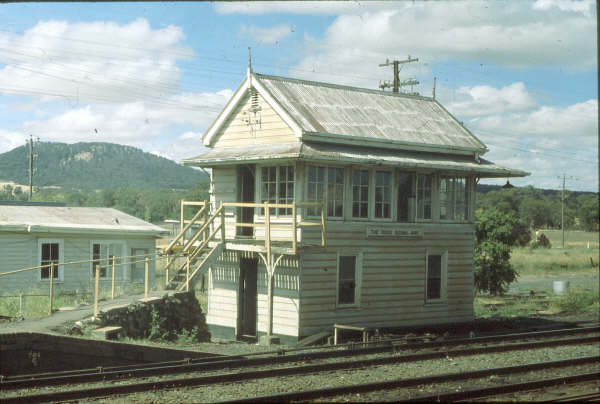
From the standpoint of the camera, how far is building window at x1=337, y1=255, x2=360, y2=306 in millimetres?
19016

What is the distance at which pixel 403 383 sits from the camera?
39.1 ft

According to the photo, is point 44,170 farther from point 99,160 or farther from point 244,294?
point 244,294

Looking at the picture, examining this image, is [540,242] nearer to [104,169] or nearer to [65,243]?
[65,243]

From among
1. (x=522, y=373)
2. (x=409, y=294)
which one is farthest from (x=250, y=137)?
(x=522, y=373)

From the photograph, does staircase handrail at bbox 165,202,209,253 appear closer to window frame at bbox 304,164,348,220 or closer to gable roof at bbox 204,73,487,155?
gable roof at bbox 204,73,487,155

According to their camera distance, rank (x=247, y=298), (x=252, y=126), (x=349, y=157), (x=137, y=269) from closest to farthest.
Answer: (x=349, y=157), (x=247, y=298), (x=252, y=126), (x=137, y=269)

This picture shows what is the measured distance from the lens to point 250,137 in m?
20.3

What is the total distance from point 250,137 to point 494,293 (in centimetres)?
1688

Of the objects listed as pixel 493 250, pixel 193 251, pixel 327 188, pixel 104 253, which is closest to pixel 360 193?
pixel 327 188

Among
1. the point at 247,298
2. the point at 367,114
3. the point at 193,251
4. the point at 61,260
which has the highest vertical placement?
the point at 367,114

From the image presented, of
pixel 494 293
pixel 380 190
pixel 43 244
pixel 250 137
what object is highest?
pixel 250 137

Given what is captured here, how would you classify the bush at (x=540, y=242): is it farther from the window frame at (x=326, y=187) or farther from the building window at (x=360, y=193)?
the window frame at (x=326, y=187)

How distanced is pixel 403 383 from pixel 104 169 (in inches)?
6297

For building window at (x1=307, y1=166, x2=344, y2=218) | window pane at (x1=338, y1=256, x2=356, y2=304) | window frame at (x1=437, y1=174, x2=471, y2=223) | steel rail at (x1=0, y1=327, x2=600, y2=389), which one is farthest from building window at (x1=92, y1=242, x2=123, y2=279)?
steel rail at (x1=0, y1=327, x2=600, y2=389)
